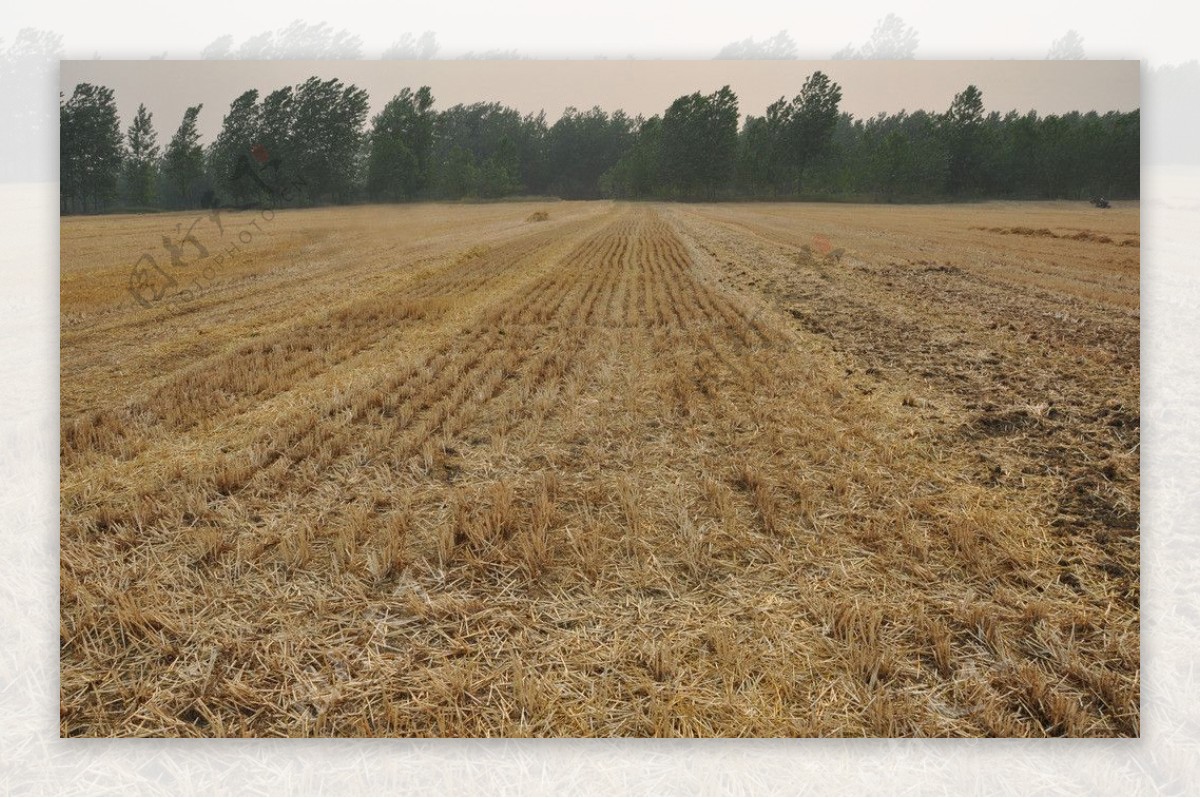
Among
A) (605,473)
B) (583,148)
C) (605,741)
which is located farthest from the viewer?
(583,148)

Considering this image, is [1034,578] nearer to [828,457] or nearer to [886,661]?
[886,661]

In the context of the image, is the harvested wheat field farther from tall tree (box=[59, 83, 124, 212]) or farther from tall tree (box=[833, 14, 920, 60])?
tall tree (box=[833, 14, 920, 60])

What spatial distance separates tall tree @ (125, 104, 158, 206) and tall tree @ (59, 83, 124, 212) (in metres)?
0.06

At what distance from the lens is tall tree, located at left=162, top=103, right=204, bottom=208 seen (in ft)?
Answer: 12.0

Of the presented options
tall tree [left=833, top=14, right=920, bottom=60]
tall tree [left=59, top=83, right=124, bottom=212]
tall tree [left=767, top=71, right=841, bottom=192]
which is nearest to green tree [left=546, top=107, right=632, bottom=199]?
tall tree [left=767, top=71, right=841, bottom=192]

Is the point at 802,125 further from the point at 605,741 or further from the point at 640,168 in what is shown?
the point at 605,741

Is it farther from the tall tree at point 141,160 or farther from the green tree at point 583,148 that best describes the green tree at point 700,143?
the tall tree at point 141,160

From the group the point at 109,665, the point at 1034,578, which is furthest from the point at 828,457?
the point at 109,665

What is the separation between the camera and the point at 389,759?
2633 millimetres

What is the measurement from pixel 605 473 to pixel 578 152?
1998 millimetres

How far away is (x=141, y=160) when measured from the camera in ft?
12.2

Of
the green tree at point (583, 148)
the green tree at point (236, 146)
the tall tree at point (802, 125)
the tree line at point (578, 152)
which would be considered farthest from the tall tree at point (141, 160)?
the tall tree at point (802, 125)

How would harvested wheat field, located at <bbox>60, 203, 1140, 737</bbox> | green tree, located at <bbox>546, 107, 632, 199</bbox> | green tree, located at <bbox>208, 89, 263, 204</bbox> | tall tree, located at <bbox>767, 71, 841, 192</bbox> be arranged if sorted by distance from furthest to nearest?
green tree, located at <bbox>546, 107, 632, 199</bbox> < tall tree, located at <bbox>767, 71, 841, 192</bbox> < green tree, located at <bbox>208, 89, 263, 204</bbox> < harvested wheat field, located at <bbox>60, 203, 1140, 737</bbox>

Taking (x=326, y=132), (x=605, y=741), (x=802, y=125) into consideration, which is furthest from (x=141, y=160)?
(x=605, y=741)
